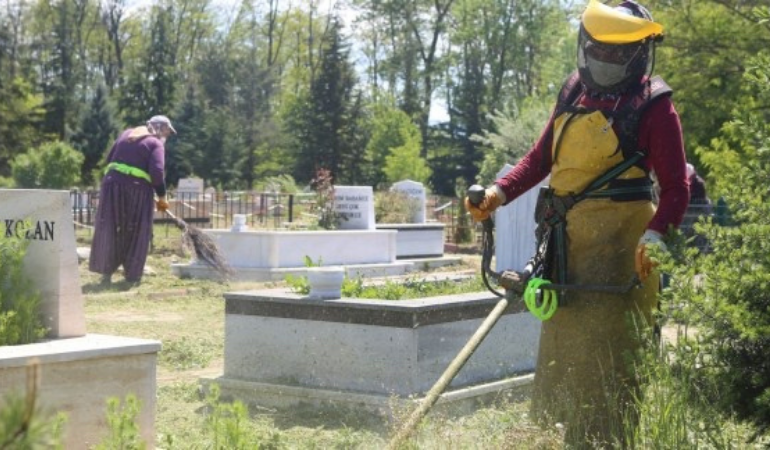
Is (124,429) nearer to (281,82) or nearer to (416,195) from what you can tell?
(416,195)

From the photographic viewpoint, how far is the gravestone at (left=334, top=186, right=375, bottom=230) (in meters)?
18.0

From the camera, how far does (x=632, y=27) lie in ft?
17.0

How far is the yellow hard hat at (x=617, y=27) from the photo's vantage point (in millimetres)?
5164

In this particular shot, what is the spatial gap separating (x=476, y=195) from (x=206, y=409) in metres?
2.58

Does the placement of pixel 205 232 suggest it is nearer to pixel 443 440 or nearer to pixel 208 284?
pixel 208 284

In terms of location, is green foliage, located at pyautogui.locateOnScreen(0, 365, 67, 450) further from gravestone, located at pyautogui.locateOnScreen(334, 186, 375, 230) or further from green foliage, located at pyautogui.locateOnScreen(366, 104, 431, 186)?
green foliage, located at pyautogui.locateOnScreen(366, 104, 431, 186)

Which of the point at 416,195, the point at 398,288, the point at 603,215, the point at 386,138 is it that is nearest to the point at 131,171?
the point at 398,288

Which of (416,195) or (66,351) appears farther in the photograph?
(416,195)

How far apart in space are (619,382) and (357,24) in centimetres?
6075

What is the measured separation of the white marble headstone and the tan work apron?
7.31 feet

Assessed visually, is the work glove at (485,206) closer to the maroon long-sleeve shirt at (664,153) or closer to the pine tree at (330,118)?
the maroon long-sleeve shirt at (664,153)

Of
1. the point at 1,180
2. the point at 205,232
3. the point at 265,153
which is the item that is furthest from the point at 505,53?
the point at 205,232

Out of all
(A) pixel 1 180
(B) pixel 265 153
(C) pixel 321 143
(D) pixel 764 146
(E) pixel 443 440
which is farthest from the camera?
(B) pixel 265 153

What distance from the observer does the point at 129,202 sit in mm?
14961
